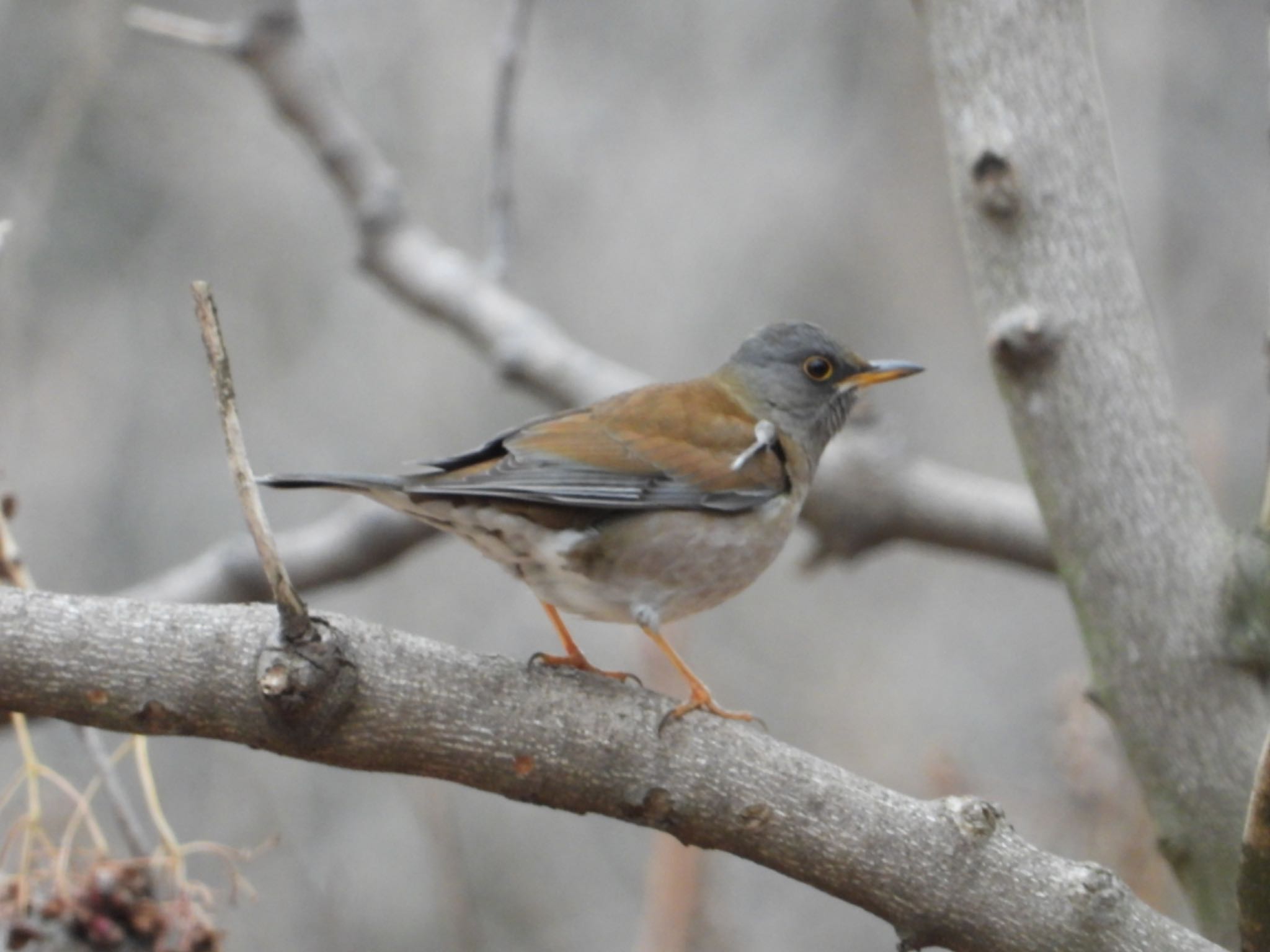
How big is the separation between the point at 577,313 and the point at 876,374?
4838mm

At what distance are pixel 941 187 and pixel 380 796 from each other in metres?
5.25

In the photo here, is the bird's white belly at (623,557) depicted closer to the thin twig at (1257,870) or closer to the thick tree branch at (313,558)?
the thin twig at (1257,870)

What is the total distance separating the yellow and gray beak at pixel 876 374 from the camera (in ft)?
13.0

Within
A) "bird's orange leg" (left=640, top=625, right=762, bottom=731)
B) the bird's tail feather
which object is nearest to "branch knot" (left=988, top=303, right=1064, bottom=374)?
"bird's orange leg" (left=640, top=625, right=762, bottom=731)

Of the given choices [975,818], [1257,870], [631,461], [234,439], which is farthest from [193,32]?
[1257,870]

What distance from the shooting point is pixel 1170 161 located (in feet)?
27.8

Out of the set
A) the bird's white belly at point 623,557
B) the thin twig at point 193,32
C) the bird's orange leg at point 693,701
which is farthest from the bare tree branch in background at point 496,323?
the bird's orange leg at point 693,701

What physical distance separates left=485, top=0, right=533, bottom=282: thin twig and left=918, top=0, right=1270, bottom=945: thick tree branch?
1.90 m

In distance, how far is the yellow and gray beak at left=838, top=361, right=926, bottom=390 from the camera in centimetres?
396

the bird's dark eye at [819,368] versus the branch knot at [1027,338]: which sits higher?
the branch knot at [1027,338]

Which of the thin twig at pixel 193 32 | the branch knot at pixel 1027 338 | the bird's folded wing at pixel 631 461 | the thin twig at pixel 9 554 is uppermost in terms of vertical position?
the thin twig at pixel 193 32

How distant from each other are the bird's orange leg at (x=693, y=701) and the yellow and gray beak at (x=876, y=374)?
3.91ft

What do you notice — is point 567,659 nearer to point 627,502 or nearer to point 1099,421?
point 627,502

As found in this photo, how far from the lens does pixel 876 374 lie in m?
4.05
